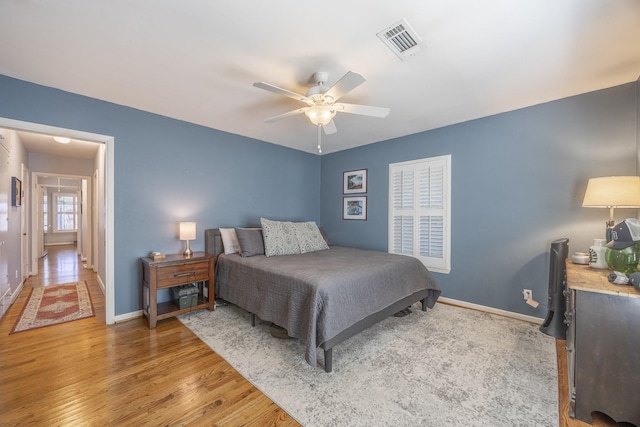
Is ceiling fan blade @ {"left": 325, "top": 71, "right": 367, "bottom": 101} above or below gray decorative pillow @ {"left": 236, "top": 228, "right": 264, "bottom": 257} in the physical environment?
above

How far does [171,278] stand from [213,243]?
30.0 inches

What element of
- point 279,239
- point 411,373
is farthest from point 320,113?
point 411,373

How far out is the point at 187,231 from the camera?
3238 mm

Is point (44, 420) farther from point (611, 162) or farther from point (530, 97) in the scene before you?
point (611, 162)

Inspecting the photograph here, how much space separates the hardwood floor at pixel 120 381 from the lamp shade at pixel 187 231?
1039 millimetres

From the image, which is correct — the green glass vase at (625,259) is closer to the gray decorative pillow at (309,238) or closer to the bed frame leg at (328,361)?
the bed frame leg at (328,361)

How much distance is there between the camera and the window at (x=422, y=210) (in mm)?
3633

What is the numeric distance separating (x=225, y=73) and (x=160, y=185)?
1782 mm

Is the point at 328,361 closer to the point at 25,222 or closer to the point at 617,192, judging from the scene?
the point at 617,192

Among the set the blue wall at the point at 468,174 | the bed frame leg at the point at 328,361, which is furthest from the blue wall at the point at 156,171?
the bed frame leg at the point at 328,361

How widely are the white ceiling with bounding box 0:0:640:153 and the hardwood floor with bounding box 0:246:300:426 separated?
2.48 m

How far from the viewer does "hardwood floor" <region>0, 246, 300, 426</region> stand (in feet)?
5.21

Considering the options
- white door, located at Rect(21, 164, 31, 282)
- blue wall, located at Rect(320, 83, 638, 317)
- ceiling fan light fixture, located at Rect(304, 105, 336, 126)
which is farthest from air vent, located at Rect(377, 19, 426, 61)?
white door, located at Rect(21, 164, 31, 282)

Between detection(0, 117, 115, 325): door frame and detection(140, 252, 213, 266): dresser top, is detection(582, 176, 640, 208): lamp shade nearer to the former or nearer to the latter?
detection(140, 252, 213, 266): dresser top
